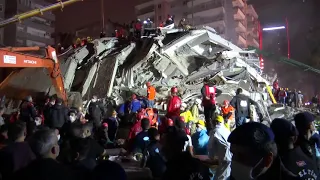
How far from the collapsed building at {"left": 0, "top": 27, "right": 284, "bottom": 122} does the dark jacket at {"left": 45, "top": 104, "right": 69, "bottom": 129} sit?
5.53 meters

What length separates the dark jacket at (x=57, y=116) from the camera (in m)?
10.3

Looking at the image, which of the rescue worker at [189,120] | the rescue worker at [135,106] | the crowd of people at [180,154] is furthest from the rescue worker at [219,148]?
the rescue worker at [135,106]

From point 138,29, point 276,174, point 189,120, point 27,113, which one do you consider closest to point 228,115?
point 189,120

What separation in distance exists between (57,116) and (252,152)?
9.09 metres

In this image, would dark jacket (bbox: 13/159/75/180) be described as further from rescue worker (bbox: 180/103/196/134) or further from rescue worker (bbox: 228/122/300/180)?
rescue worker (bbox: 180/103/196/134)

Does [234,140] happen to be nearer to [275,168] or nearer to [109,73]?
[275,168]

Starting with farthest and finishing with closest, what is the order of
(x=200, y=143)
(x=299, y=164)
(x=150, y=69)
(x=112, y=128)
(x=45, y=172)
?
1. (x=150, y=69)
2. (x=112, y=128)
3. (x=200, y=143)
4. (x=299, y=164)
5. (x=45, y=172)

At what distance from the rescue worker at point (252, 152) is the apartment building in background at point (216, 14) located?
52949mm

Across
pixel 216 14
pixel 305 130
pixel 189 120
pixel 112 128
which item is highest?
pixel 216 14

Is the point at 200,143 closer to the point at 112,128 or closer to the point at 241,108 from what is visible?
the point at 241,108

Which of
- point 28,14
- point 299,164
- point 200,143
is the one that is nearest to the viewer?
point 299,164

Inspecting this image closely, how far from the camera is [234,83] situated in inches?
718

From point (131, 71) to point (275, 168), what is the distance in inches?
620

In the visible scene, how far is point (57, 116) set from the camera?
10438 mm
